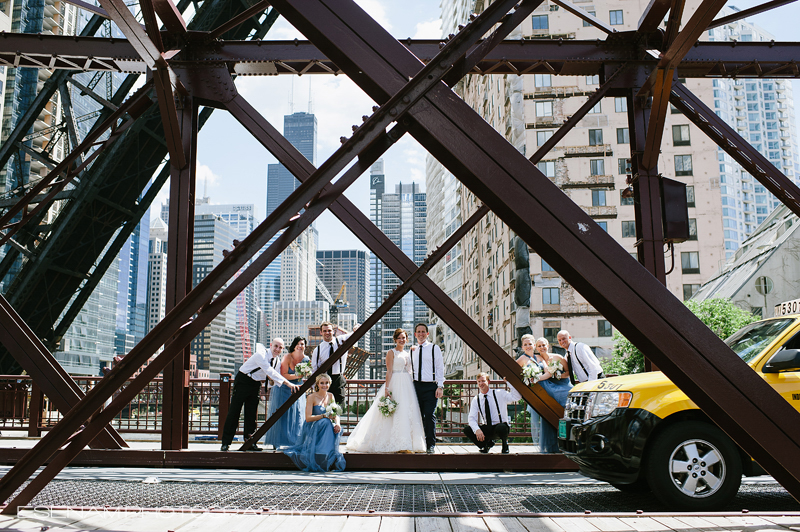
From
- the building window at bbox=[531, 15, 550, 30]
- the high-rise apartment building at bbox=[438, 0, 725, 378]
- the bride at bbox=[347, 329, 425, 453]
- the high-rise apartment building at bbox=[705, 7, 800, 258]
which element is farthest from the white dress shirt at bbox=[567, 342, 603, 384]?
the high-rise apartment building at bbox=[705, 7, 800, 258]

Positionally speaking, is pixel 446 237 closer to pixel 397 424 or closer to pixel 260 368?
pixel 260 368

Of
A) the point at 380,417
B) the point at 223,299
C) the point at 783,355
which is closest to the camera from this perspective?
the point at 223,299

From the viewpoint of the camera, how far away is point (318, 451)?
841 centimetres

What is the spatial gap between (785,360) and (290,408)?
7.64 meters

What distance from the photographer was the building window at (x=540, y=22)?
53875 mm

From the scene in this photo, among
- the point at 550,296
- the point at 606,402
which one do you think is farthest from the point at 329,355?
the point at 550,296

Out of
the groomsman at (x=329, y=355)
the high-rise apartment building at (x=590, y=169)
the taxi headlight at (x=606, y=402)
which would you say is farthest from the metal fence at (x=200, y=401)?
the high-rise apartment building at (x=590, y=169)

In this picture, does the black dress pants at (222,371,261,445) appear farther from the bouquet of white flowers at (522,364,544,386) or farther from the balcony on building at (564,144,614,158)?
the balcony on building at (564,144,614,158)

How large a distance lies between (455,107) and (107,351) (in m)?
154

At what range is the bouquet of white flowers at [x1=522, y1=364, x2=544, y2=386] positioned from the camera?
28.3 feet

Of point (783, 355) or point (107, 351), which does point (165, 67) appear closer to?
point (783, 355)

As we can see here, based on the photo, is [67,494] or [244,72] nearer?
[67,494]

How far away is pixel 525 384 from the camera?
28.1 ft

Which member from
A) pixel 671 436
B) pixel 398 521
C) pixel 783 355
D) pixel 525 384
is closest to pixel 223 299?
pixel 398 521
